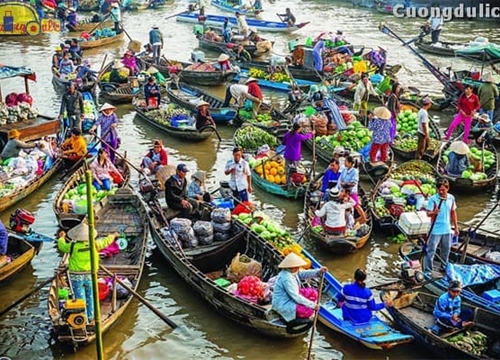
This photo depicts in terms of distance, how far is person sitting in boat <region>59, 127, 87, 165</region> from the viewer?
606 inches

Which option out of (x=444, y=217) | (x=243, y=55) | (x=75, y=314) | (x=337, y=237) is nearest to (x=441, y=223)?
(x=444, y=217)

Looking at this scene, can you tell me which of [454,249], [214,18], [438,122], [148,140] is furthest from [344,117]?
[214,18]

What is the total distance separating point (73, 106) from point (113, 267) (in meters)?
7.52

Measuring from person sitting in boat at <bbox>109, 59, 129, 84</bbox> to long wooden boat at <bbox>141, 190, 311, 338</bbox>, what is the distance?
1131 centimetres

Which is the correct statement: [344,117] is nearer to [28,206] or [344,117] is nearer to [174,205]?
[174,205]

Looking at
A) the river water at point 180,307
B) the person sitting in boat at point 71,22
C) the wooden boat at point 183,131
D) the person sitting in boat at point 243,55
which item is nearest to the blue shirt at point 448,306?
the river water at point 180,307

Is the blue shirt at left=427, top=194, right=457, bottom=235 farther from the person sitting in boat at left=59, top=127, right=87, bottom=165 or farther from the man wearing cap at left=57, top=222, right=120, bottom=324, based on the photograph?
the person sitting in boat at left=59, top=127, right=87, bottom=165

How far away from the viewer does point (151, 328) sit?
10602mm

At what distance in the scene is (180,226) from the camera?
38.5 ft

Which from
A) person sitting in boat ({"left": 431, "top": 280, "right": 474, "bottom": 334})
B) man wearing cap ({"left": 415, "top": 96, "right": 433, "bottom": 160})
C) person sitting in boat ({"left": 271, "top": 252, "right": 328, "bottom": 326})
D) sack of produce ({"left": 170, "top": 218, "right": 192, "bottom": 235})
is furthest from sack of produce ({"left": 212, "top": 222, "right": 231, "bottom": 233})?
man wearing cap ({"left": 415, "top": 96, "right": 433, "bottom": 160})

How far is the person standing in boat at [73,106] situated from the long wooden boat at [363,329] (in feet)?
32.1

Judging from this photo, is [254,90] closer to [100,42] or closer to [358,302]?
[358,302]

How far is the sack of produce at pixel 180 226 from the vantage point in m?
11.7

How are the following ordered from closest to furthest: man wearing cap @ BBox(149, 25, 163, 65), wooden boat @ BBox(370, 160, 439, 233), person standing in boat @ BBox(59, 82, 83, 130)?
wooden boat @ BBox(370, 160, 439, 233) < person standing in boat @ BBox(59, 82, 83, 130) < man wearing cap @ BBox(149, 25, 163, 65)
